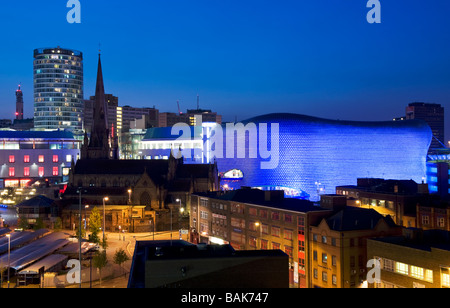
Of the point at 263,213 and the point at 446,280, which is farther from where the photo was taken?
the point at 263,213

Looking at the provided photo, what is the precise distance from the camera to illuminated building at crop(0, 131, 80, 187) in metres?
160

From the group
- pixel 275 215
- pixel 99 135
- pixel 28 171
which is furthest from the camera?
pixel 28 171

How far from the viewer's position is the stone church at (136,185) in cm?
9812

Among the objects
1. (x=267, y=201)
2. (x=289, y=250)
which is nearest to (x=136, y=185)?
(x=267, y=201)

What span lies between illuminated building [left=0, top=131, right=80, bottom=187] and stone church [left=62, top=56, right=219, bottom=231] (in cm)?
4992

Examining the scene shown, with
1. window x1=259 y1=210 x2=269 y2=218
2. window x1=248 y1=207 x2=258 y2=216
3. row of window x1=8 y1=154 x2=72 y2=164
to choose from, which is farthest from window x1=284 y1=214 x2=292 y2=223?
row of window x1=8 y1=154 x2=72 y2=164

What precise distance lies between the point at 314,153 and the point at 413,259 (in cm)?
11176

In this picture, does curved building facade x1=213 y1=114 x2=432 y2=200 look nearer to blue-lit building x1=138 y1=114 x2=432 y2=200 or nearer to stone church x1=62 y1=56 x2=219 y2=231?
blue-lit building x1=138 y1=114 x2=432 y2=200

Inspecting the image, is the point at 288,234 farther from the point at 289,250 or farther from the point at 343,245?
the point at 343,245

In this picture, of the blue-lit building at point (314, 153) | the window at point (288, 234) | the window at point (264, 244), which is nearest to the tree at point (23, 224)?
the window at point (264, 244)

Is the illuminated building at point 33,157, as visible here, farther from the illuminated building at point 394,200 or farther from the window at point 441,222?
the window at point 441,222

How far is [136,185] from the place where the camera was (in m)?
101
